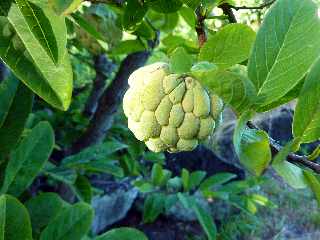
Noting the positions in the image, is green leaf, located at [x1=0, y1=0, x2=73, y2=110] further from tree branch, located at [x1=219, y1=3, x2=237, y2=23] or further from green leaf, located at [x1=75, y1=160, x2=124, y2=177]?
green leaf, located at [x1=75, y1=160, x2=124, y2=177]

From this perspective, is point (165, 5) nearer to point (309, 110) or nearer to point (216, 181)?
point (309, 110)

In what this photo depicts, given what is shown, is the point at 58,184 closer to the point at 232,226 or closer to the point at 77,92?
the point at 77,92

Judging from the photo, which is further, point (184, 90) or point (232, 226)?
point (232, 226)

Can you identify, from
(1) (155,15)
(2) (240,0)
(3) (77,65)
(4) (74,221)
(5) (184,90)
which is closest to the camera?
(5) (184,90)

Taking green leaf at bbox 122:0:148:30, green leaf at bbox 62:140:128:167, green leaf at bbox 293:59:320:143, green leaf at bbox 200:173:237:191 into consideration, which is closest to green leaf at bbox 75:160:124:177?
green leaf at bbox 62:140:128:167

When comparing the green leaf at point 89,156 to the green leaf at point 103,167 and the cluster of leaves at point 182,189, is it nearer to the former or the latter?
the green leaf at point 103,167

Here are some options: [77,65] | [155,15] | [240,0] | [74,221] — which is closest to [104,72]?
[77,65]
